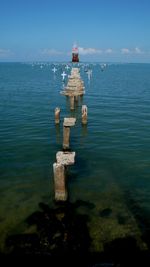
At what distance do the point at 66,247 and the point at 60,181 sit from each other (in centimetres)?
386

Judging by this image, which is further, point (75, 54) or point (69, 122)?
point (75, 54)

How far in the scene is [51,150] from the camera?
86.3 feet

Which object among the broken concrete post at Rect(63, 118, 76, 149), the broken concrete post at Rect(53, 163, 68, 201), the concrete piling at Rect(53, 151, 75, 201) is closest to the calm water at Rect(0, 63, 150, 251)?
the broken concrete post at Rect(53, 163, 68, 201)

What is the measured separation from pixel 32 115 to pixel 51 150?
1549 centimetres

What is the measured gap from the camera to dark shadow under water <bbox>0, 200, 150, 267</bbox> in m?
12.9

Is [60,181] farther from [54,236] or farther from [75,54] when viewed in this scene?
[75,54]

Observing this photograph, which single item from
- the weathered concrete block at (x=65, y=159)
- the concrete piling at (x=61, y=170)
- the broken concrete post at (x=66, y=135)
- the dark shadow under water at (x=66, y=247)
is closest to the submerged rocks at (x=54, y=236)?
the dark shadow under water at (x=66, y=247)

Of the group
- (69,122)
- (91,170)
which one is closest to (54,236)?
(91,170)

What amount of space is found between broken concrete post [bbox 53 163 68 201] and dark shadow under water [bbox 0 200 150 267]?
1.67m

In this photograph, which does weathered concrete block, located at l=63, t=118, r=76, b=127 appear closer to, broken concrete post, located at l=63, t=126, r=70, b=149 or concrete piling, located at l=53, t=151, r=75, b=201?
broken concrete post, located at l=63, t=126, r=70, b=149

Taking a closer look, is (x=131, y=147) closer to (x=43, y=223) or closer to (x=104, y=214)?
(x=104, y=214)

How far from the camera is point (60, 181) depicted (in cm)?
1628

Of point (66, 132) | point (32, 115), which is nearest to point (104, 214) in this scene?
point (66, 132)

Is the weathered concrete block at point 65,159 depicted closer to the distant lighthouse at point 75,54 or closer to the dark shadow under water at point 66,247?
the dark shadow under water at point 66,247
